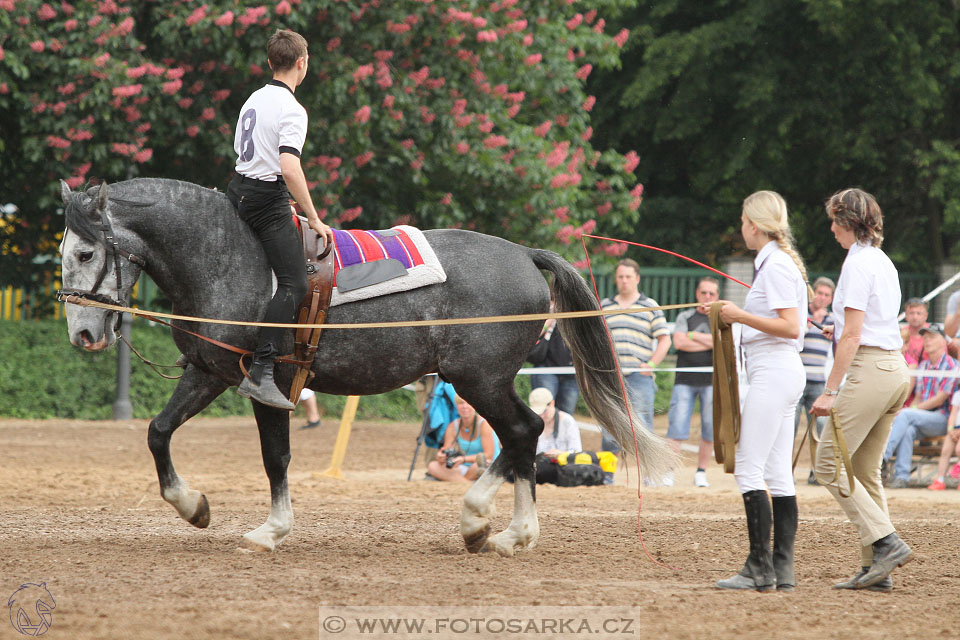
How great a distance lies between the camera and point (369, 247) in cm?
676

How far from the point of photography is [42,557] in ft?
20.2

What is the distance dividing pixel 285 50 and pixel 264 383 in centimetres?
183

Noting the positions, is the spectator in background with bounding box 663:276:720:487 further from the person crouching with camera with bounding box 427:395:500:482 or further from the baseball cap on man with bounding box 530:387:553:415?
the person crouching with camera with bounding box 427:395:500:482

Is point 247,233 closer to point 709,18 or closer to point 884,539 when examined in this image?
point 884,539

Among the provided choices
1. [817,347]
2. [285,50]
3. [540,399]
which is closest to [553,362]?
[540,399]

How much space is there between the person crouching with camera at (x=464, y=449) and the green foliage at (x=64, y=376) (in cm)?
663

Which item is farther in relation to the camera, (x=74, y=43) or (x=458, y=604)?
(x=74, y=43)

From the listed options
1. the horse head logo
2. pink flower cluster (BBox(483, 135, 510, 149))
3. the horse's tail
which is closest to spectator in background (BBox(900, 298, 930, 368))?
the horse's tail

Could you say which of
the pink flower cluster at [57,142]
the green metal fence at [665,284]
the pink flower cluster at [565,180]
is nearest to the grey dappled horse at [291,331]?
the pink flower cluster at [57,142]

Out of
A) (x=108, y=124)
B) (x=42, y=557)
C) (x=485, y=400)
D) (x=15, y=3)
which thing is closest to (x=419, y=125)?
(x=108, y=124)

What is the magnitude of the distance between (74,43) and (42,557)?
8.90 metres

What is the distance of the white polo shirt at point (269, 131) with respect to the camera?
6.23 meters

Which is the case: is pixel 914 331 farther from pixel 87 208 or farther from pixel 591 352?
pixel 87 208

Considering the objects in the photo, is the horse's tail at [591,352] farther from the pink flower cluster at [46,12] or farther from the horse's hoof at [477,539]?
A: the pink flower cluster at [46,12]
